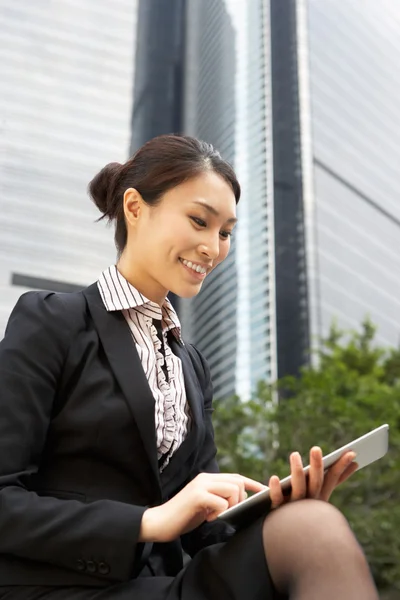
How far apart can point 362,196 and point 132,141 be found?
688 centimetres

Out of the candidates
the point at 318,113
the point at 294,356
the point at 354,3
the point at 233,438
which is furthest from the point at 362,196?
the point at 233,438

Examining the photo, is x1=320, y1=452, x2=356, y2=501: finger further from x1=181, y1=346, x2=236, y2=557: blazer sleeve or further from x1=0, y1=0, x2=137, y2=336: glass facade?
x1=0, y1=0, x2=137, y2=336: glass facade

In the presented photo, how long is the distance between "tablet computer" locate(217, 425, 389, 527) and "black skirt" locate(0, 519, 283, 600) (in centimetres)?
2

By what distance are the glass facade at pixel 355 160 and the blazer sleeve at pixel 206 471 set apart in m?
10.7

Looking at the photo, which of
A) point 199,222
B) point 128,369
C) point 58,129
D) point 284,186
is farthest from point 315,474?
point 284,186

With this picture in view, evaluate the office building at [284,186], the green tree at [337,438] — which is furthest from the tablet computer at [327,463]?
the office building at [284,186]

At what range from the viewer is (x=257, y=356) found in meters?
9.91

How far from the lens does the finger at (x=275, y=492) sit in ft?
2.15

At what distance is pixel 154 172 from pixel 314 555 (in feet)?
1.60

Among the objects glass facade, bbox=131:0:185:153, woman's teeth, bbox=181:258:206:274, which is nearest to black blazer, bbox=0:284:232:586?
woman's teeth, bbox=181:258:206:274

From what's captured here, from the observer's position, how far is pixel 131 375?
77cm

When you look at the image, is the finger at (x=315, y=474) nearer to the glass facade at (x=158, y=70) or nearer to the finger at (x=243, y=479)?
the finger at (x=243, y=479)

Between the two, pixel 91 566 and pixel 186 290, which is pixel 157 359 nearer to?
pixel 186 290

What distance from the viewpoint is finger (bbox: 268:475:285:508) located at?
25.8 inches
